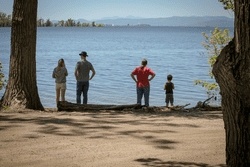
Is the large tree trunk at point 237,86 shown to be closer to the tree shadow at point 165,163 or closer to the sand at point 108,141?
the tree shadow at point 165,163

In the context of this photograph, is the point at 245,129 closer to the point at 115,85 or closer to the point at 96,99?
the point at 96,99

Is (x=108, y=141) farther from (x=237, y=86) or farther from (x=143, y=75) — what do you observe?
(x=143, y=75)

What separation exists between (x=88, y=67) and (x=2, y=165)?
18.6 feet

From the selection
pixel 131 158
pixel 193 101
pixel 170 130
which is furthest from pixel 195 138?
pixel 193 101

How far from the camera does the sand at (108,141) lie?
13.0ft

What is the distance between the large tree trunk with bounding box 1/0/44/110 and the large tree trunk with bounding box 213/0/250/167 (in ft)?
19.8

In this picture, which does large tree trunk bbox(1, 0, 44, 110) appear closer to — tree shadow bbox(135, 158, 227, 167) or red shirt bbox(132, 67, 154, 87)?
red shirt bbox(132, 67, 154, 87)

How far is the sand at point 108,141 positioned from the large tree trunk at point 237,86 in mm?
724

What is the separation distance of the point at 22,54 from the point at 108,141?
4334 millimetres

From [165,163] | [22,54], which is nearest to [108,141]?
[165,163]

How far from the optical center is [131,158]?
161 inches

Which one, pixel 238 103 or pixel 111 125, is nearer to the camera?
pixel 238 103

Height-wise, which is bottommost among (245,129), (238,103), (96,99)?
(96,99)

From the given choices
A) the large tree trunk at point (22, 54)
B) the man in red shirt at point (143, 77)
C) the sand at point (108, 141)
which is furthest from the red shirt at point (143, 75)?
the large tree trunk at point (22, 54)
